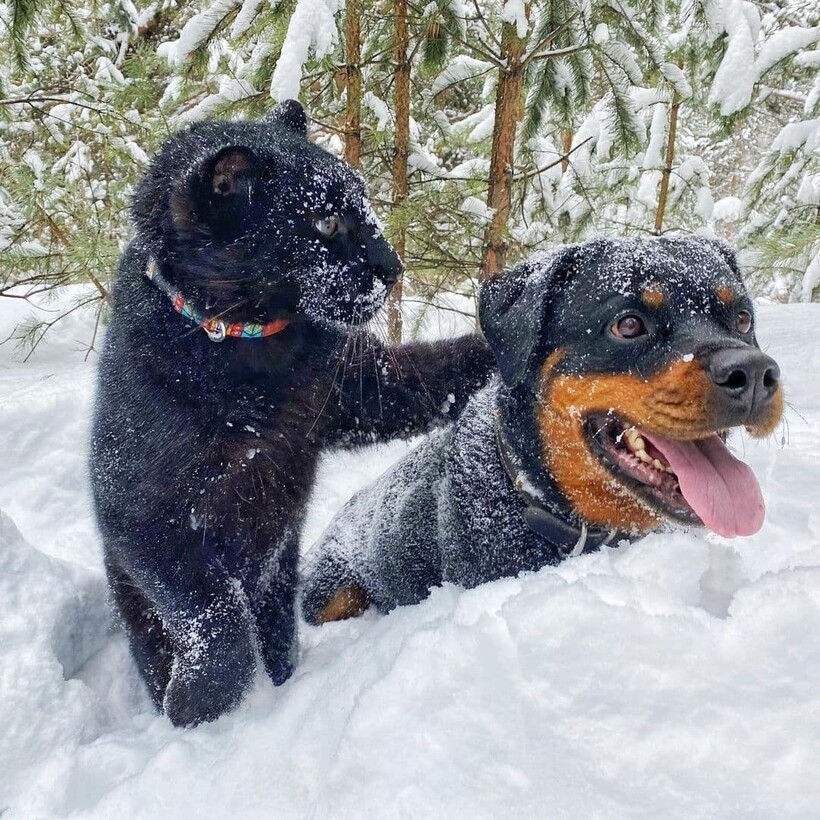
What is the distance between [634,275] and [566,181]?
5898 mm

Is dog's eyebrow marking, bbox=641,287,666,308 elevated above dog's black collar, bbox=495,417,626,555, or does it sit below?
above

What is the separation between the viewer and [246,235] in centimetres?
227

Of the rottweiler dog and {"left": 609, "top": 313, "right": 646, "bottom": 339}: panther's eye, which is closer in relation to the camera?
the rottweiler dog

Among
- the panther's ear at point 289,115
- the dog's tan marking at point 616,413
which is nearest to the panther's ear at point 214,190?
the panther's ear at point 289,115

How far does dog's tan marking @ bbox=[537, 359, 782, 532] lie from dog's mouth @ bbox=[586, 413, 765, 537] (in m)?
0.04

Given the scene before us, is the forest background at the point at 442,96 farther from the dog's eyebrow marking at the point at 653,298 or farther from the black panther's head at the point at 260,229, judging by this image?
the dog's eyebrow marking at the point at 653,298

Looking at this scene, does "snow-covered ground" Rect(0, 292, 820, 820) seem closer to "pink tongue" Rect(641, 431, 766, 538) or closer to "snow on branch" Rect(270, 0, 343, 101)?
"pink tongue" Rect(641, 431, 766, 538)

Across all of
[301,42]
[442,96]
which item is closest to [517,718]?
[301,42]

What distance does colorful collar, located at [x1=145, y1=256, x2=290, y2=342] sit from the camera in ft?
7.22

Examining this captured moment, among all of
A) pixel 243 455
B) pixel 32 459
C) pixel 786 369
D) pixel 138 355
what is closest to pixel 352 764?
pixel 243 455

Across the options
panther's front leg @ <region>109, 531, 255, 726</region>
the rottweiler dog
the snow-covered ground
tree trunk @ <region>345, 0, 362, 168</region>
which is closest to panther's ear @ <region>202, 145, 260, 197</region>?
the rottweiler dog

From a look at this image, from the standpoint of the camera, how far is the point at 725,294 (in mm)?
2271

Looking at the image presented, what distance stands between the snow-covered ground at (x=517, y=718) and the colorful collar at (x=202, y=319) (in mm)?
1046

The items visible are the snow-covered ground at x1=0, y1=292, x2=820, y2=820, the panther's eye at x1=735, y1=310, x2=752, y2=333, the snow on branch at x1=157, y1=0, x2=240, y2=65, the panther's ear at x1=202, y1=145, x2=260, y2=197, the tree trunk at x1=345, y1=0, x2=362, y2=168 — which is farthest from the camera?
the tree trunk at x1=345, y1=0, x2=362, y2=168
